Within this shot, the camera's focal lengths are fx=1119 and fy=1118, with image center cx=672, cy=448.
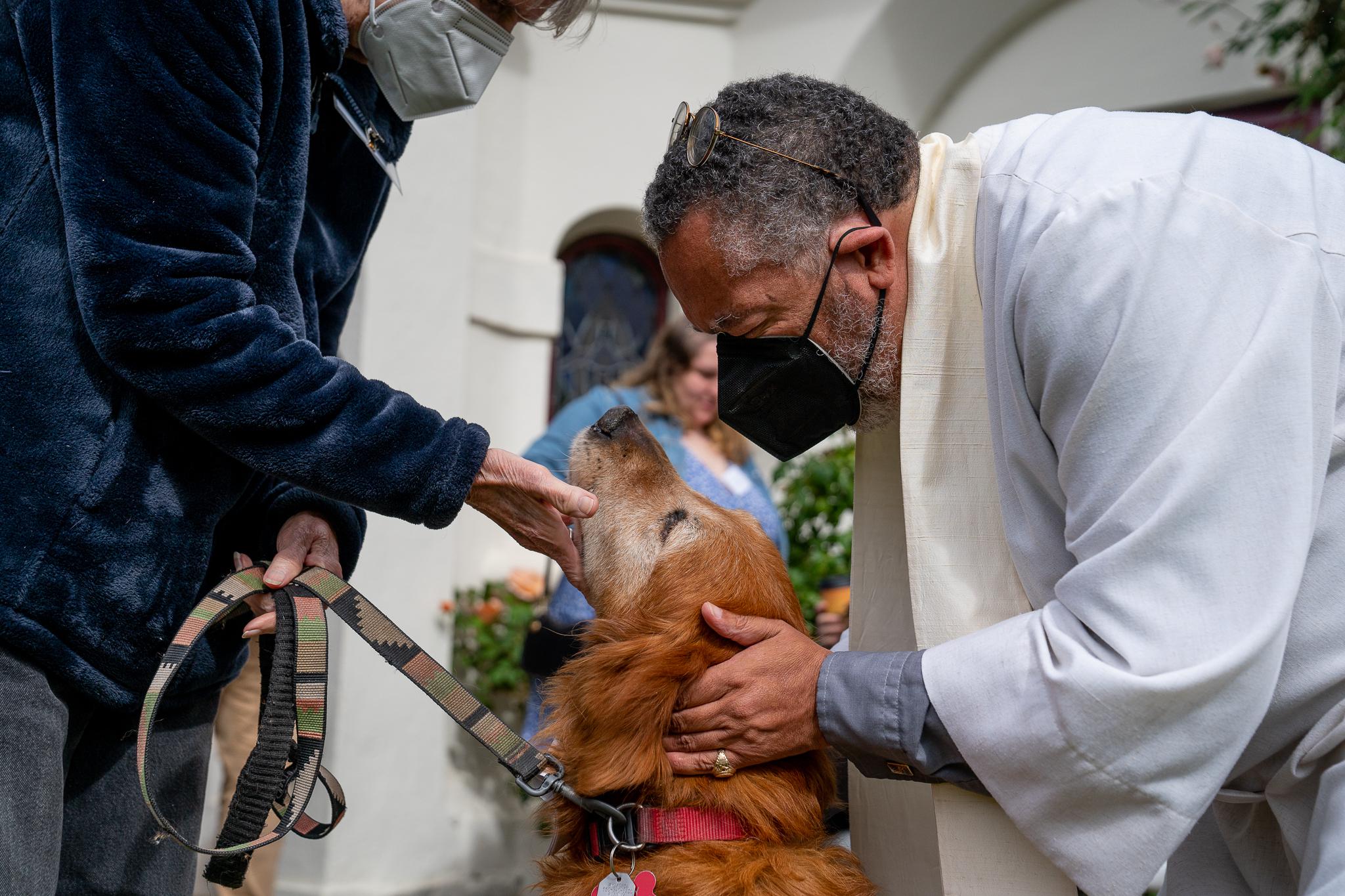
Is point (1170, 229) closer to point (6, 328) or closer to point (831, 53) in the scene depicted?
point (6, 328)

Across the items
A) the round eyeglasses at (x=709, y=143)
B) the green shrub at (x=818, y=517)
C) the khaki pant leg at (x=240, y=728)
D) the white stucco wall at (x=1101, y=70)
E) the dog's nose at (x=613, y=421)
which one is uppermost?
the white stucco wall at (x=1101, y=70)

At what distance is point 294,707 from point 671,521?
3.00 feet

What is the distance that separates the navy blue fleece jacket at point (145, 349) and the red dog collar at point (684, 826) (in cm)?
68

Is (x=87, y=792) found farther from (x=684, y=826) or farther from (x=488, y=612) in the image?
(x=488, y=612)

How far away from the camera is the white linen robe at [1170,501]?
1514mm

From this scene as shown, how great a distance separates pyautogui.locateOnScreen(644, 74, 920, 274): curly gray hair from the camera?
6.90ft

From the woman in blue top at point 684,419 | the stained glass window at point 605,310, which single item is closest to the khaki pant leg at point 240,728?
the woman in blue top at point 684,419

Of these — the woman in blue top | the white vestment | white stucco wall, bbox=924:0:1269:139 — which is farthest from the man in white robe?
white stucco wall, bbox=924:0:1269:139

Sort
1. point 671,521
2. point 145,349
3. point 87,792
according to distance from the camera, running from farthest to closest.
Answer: point 671,521 < point 87,792 < point 145,349

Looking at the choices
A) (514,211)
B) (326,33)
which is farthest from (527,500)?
(514,211)

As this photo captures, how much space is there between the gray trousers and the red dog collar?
84 centimetres

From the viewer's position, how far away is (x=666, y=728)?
208 centimetres

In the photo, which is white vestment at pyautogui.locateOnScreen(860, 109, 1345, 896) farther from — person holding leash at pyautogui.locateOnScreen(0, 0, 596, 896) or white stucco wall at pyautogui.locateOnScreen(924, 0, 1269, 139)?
white stucco wall at pyautogui.locateOnScreen(924, 0, 1269, 139)

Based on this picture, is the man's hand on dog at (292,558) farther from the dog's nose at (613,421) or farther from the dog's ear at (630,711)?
the dog's nose at (613,421)
